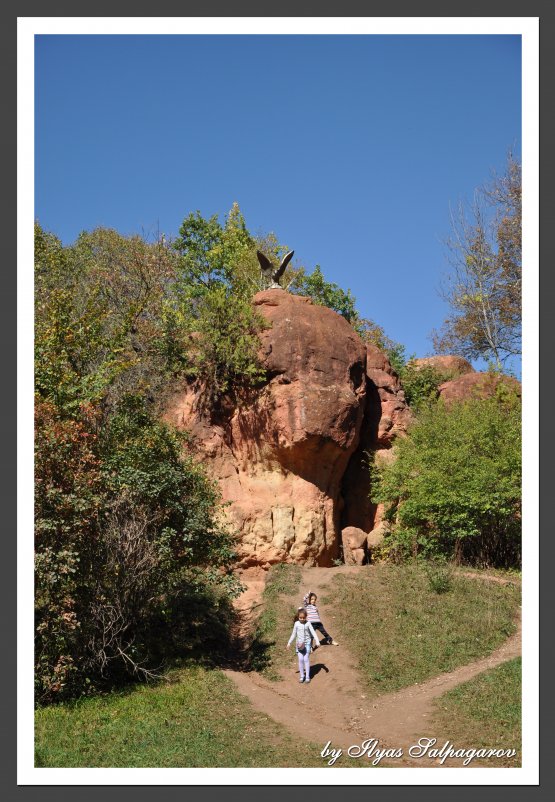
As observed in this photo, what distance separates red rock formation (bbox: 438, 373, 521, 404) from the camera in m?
26.9

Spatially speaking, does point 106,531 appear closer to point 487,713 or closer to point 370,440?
point 487,713

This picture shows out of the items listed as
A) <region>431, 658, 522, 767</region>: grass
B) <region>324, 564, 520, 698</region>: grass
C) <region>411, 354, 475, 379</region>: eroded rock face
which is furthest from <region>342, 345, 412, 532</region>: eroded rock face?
<region>431, 658, 522, 767</region>: grass

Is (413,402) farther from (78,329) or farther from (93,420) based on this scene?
(93,420)

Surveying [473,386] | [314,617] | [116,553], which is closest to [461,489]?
[473,386]

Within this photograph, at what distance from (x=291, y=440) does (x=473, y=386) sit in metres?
8.29

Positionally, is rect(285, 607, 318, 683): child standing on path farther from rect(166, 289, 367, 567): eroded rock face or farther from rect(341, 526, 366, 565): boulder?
rect(341, 526, 366, 565): boulder

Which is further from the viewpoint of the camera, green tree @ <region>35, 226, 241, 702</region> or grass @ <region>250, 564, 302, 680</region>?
grass @ <region>250, 564, 302, 680</region>

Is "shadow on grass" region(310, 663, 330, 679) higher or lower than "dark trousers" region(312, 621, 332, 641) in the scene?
lower

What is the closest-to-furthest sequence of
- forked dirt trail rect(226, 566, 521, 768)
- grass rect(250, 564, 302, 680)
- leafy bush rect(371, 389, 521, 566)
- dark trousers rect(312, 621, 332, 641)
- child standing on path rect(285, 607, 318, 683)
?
forked dirt trail rect(226, 566, 521, 768)
child standing on path rect(285, 607, 318, 683)
grass rect(250, 564, 302, 680)
dark trousers rect(312, 621, 332, 641)
leafy bush rect(371, 389, 521, 566)

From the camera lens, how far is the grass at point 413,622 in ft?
49.7

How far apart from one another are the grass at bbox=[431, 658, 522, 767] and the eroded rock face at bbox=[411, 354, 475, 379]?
17396 millimetres

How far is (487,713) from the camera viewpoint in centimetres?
1223

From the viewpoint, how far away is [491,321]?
106ft

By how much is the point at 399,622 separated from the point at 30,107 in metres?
12.6
